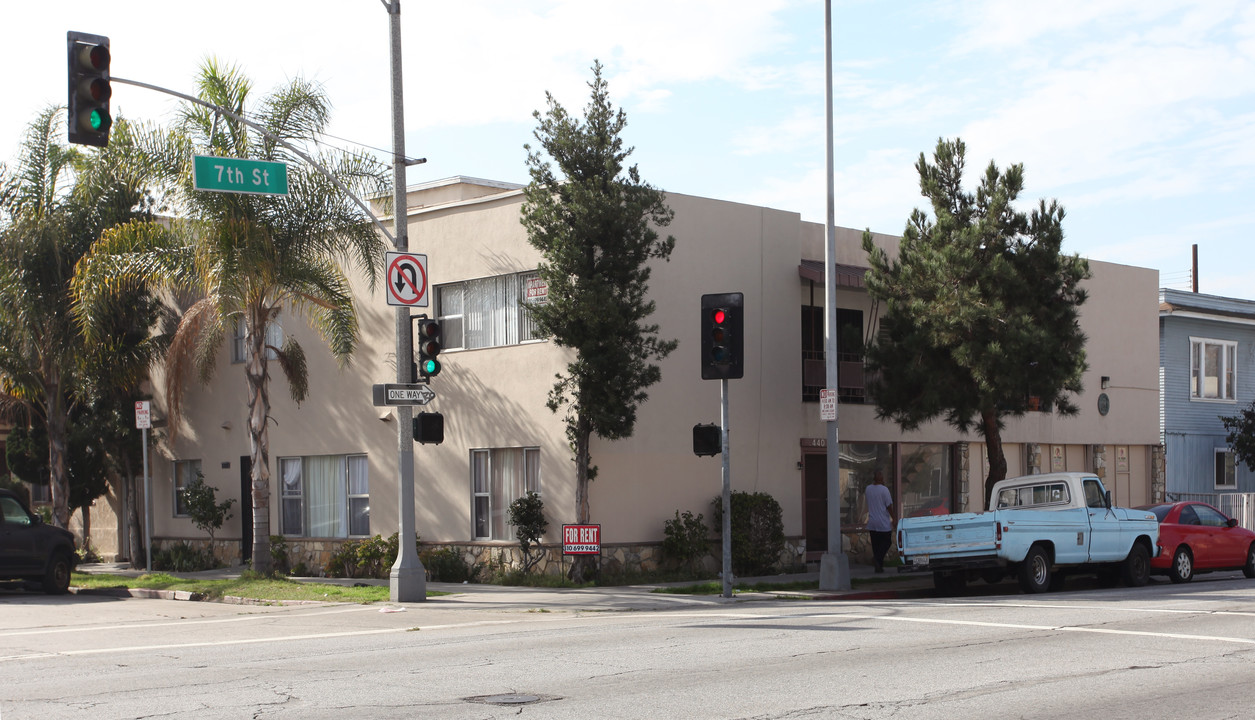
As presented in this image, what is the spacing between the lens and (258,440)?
22.3 m

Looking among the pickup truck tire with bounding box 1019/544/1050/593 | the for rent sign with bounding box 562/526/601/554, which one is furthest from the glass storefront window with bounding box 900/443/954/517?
the for rent sign with bounding box 562/526/601/554

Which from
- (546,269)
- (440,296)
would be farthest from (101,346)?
(546,269)

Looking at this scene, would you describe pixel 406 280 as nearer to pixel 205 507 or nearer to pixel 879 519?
pixel 879 519

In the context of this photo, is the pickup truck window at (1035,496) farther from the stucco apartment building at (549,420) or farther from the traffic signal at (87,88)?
the traffic signal at (87,88)

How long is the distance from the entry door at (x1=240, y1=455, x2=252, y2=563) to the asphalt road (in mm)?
8439

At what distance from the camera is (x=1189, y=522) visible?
875 inches

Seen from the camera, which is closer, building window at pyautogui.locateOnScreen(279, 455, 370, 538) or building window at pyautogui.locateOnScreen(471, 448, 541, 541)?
building window at pyautogui.locateOnScreen(471, 448, 541, 541)

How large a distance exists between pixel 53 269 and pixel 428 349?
11.4 m

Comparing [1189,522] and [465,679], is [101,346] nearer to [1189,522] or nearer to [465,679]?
[465,679]

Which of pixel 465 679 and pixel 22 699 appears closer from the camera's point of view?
pixel 22 699

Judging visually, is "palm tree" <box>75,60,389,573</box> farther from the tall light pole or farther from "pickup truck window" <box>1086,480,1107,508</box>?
"pickup truck window" <box>1086,480,1107,508</box>

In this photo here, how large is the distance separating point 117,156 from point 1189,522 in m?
20.4

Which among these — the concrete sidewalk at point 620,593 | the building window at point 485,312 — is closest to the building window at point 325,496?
the concrete sidewalk at point 620,593

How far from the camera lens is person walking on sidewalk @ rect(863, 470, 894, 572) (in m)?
23.1
